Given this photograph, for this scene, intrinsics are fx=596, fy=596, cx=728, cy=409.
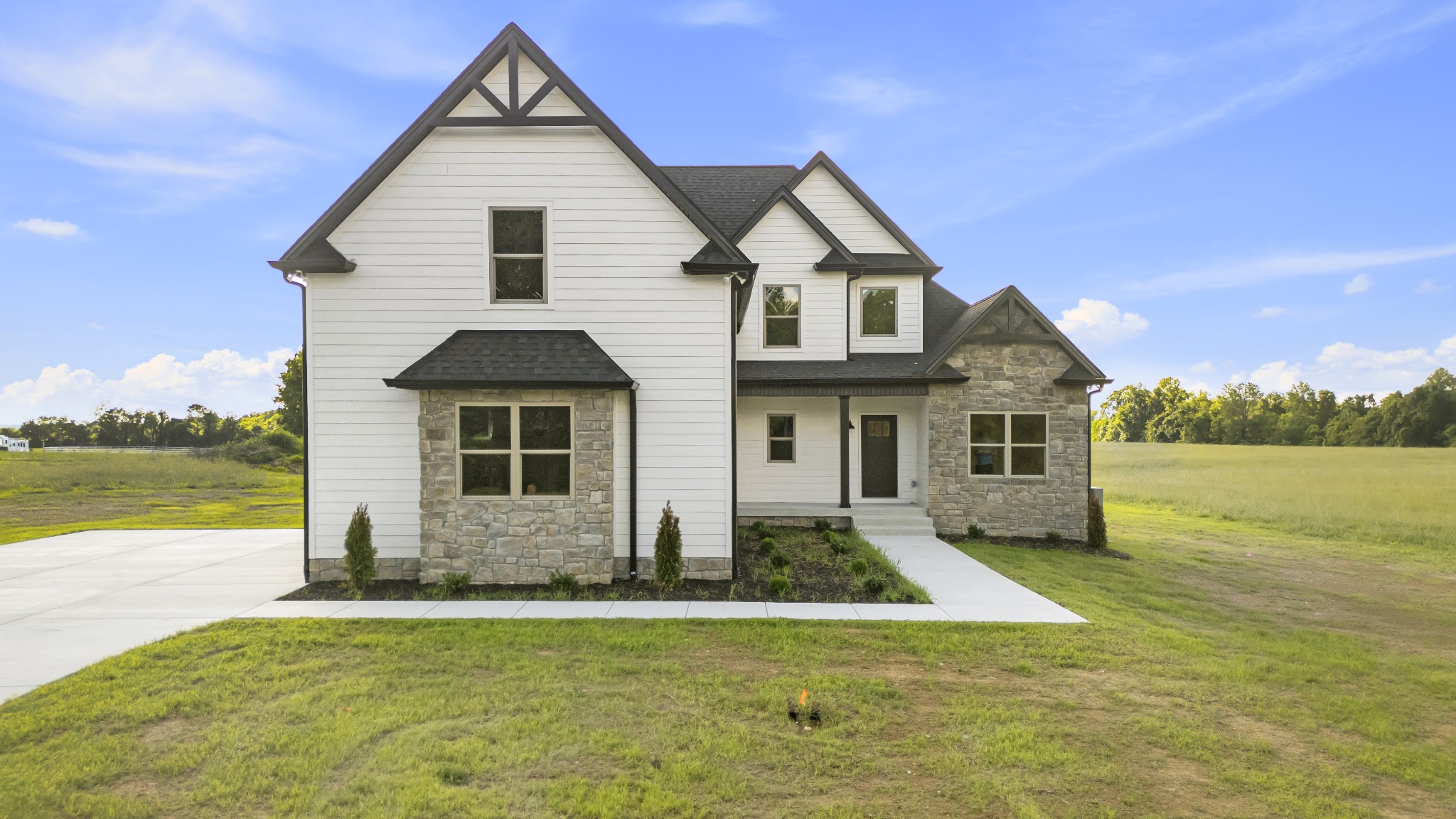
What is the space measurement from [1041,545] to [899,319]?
6.19 m

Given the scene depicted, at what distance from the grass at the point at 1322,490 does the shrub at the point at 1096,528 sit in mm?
7060

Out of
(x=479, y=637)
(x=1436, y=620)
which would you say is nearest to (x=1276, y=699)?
(x=1436, y=620)

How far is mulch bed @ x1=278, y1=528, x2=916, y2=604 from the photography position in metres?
8.34

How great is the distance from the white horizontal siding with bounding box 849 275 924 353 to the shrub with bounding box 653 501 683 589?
8.00m

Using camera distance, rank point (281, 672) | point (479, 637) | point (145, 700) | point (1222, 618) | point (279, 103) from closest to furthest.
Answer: point (145, 700)
point (281, 672)
point (479, 637)
point (1222, 618)
point (279, 103)

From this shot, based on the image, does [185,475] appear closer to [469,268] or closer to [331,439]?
[331,439]

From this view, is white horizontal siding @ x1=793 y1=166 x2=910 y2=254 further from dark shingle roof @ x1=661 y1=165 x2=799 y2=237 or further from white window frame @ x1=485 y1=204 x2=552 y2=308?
white window frame @ x1=485 y1=204 x2=552 y2=308

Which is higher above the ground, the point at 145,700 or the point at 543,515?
the point at 543,515

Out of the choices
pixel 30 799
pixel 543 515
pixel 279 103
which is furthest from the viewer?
pixel 279 103


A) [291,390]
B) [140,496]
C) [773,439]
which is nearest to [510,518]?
[773,439]

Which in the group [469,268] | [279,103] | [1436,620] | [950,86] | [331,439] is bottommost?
[1436,620]

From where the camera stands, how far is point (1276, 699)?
5.33 meters

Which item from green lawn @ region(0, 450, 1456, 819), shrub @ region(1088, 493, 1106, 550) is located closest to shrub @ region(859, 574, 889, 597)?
green lawn @ region(0, 450, 1456, 819)

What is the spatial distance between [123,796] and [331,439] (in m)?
6.11
